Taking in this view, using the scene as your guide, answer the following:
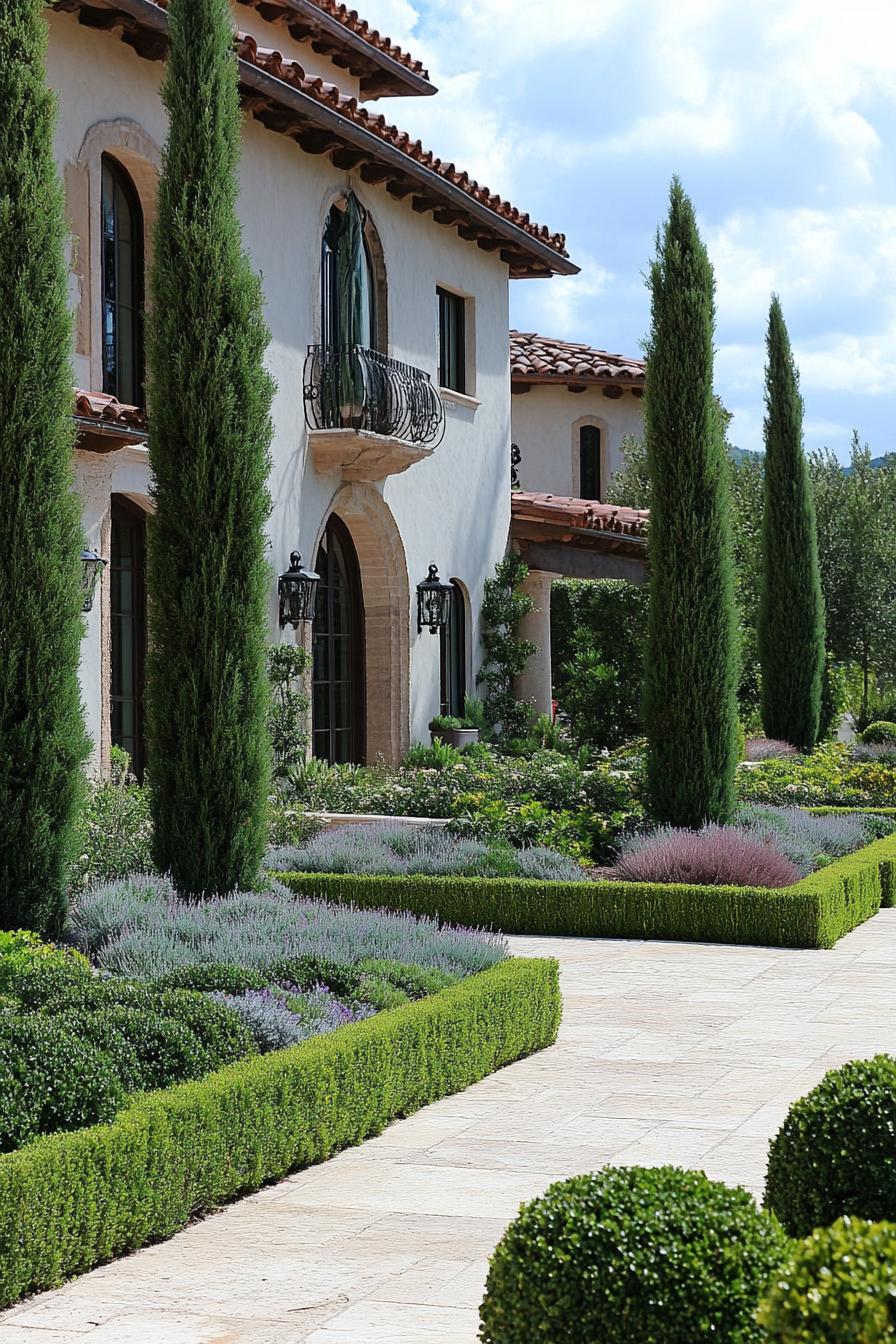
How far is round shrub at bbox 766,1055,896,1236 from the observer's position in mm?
3803

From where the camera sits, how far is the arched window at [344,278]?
17516 mm

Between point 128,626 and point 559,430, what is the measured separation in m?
17.9

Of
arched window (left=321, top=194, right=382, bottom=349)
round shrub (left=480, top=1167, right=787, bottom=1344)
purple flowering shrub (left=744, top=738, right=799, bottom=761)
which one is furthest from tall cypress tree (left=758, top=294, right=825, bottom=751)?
round shrub (left=480, top=1167, right=787, bottom=1344)

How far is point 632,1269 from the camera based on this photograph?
3.16 metres

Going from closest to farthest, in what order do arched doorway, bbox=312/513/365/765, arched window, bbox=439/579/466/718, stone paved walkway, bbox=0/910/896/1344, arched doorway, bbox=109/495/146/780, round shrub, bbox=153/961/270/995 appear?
stone paved walkway, bbox=0/910/896/1344
round shrub, bbox=153/961/270/995
arched doorway, bbox=109/495/146/780
arched doorway, bbox=312/513/365/765
arched window, bbox=439/579/466/718

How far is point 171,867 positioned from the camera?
1017 centimetres

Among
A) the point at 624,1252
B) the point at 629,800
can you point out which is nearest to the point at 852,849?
the point at 629,800

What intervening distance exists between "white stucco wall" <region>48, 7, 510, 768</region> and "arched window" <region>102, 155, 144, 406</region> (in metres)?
0.55

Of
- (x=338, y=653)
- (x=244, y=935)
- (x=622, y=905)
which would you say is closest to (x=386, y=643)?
(x=338, y=653)

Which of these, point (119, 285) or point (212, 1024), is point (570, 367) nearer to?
point (119, 285)

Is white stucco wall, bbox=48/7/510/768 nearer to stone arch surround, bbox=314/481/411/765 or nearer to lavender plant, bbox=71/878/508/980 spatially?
stone arch surround, bbox=314/481/411/765

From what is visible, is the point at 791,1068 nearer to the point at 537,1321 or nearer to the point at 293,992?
the point at 293,992

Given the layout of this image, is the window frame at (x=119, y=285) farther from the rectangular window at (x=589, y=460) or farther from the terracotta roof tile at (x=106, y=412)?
the rectangular window at (x=589, y=460)

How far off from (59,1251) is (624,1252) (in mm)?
2189
